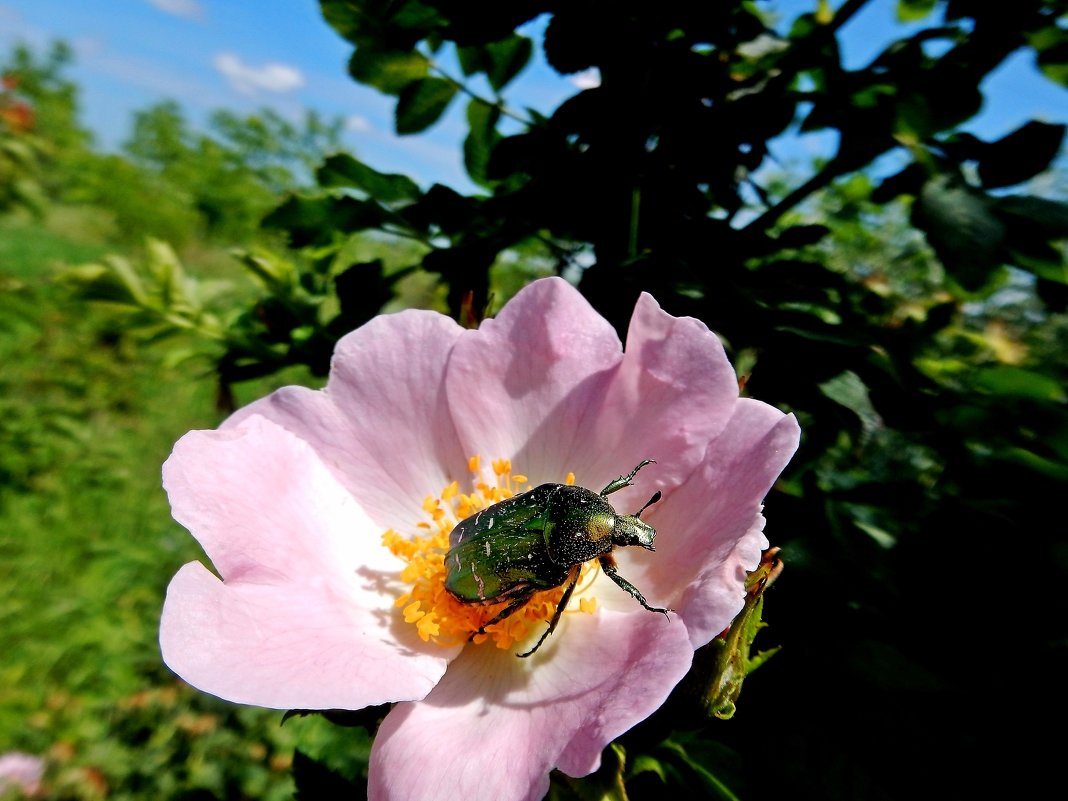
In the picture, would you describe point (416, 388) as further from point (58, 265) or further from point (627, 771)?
point (58, 265)

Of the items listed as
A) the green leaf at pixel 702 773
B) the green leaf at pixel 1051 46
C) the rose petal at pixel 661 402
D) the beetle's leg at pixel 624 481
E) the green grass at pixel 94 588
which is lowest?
the green grass at pixel 94 588

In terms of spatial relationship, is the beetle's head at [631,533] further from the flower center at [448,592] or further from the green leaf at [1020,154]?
the green leaf at [1020,154]

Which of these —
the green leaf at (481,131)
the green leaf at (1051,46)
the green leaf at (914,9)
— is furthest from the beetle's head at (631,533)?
the green leaf at (914,9)

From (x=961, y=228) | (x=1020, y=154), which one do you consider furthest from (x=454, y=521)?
(x=1020, y=154)

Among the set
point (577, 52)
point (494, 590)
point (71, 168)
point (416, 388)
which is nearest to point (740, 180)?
point (577, 52)

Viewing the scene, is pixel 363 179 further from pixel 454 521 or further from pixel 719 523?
pixel 719 523

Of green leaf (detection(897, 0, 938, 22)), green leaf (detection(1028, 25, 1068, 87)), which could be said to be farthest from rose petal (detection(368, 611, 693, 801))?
green leaf (detection(897, 0, 938, 22))
